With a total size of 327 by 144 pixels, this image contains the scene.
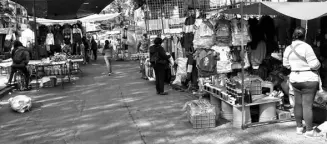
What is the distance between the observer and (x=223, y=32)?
8305 millimetres

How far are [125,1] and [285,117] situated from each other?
3195cm

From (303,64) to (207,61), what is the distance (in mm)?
3361

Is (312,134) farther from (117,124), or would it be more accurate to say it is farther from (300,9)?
(117,124)

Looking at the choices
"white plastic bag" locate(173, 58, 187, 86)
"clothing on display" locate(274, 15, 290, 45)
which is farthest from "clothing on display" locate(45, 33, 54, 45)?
"clothing on display" locate(274, 15, 290, 45)

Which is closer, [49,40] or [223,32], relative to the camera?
[223,32]

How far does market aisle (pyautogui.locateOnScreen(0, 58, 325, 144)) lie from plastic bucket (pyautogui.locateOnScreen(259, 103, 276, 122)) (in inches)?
8.2

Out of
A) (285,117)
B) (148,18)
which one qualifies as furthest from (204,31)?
(148,18)

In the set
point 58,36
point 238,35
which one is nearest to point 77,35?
point 58,36

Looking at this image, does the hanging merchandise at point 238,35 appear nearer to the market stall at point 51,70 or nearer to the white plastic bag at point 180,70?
the white plastic bag at point 180,70

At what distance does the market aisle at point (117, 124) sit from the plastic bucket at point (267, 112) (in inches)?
8.2

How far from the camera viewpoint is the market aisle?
5.91 metres

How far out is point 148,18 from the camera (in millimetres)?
12805

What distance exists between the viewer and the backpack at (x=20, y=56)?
1171 centimetres

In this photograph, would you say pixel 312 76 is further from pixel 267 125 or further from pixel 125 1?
pixel 125 1
